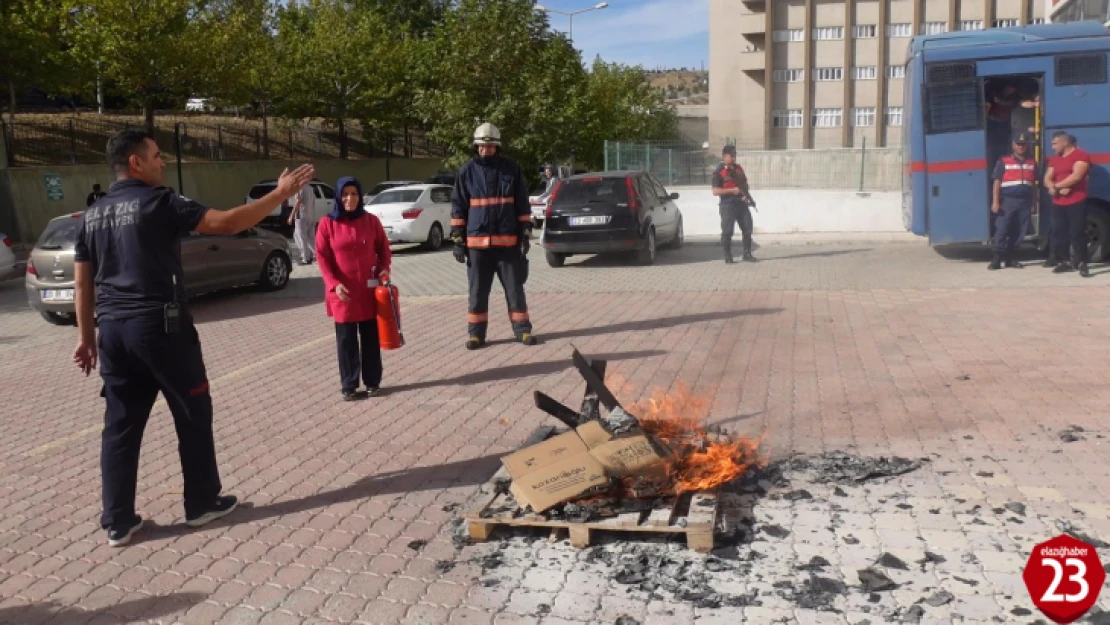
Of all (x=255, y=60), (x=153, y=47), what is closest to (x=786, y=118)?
(x=255, y=60)

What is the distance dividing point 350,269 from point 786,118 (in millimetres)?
50103

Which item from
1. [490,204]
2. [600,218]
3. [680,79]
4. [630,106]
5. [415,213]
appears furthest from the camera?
[680,79]

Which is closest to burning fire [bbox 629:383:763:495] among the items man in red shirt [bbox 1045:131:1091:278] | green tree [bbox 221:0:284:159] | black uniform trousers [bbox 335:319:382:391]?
black uniform trousers [bbox 335:319:382:391]

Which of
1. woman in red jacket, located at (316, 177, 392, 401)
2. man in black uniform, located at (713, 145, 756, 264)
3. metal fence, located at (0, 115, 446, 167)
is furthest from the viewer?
metal fence, located at (0, 115, 446, 167)

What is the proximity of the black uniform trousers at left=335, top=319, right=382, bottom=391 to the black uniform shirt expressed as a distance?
279 cm

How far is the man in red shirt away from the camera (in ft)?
40.3

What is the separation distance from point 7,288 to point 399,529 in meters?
15.7

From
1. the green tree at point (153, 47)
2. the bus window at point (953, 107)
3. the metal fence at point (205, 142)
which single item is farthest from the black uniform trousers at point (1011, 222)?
the green tree at point (153, 47)

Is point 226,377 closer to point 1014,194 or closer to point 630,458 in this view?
point 630,458

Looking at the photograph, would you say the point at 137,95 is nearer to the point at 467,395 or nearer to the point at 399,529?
the point at 467,395

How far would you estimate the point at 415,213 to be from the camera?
21.1 m

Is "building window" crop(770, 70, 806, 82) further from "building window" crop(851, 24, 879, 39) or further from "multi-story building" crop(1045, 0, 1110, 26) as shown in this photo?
"multi-story building" crop(1045, 0, 1110, 26)

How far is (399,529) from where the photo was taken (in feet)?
15.6

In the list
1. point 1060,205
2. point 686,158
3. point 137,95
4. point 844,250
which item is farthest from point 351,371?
point 137,95
